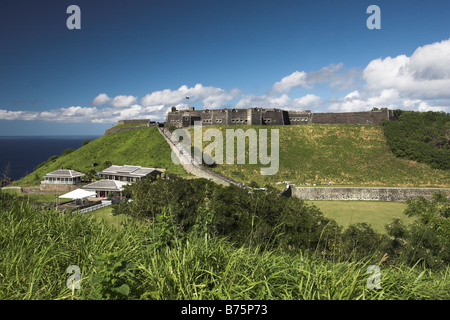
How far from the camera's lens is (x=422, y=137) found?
129 ft

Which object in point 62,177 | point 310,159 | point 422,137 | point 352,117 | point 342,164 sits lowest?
point 62,177

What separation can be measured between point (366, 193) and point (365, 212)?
197 inches

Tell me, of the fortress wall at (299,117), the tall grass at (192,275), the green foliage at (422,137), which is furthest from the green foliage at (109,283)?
the fortress wall at (299,117)

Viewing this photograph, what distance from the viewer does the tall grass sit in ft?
8.75

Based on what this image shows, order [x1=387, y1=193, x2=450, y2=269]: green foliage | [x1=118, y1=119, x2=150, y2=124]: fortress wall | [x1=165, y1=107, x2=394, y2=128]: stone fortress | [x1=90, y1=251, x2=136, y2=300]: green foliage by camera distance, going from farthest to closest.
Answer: [x1=118, y1=119, x2=150, y2=124]: fortress wall, [x1=165, y1=107, x2=394, y2=128]: stone fortress, [x1=387, y1=193, x2=450, y2=269]: green foliage, [x1=90, y1=251, x2=136, y2=300]: green foliage

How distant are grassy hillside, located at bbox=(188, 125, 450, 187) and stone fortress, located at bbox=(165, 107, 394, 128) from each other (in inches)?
121

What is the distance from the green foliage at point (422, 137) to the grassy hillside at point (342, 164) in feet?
3.74

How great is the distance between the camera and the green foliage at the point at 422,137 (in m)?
35.8

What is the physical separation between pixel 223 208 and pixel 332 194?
1992 centimetres

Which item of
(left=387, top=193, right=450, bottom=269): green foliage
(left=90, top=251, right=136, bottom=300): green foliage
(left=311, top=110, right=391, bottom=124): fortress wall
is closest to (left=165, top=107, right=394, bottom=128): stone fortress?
(left=311, top=110, right=391, bottom=124): fortress wall

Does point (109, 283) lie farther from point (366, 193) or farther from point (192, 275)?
point (366, 193)

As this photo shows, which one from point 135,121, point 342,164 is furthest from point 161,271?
point 135,121

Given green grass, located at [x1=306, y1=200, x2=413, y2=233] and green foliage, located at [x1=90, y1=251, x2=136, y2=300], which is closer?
green foliage, located at [x1=90, y1=251, x2=136, y2=300]

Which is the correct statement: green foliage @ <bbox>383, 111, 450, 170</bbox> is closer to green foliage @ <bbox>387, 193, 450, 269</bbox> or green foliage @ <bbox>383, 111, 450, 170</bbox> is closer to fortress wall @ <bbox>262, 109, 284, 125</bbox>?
fortress wall @ <bbox>262, 109, 284, 125</bbox>
